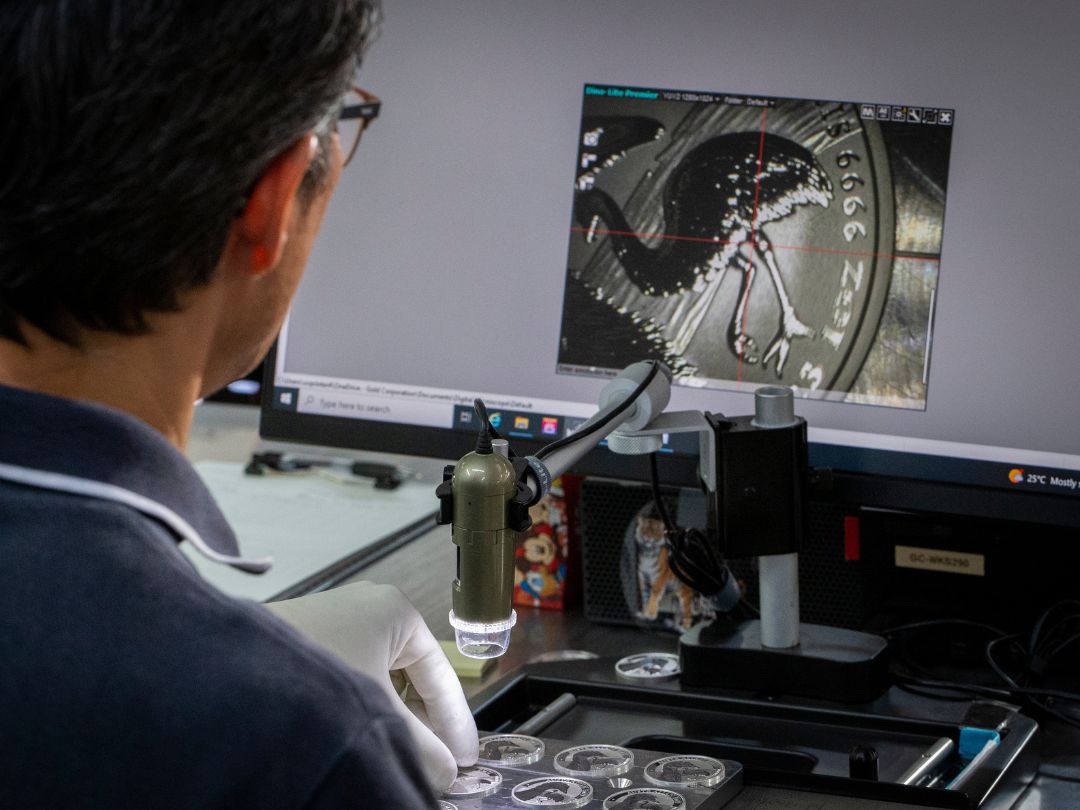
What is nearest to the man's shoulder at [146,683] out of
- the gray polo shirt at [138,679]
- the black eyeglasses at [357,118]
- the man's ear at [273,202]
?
the gray polo shirt at [138,679]

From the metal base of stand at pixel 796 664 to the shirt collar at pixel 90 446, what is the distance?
1.95ft

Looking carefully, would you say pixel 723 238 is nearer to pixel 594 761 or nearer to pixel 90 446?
pixel 594 761

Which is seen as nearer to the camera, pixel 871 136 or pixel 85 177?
pixel 85 177

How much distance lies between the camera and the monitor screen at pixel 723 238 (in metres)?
0.99

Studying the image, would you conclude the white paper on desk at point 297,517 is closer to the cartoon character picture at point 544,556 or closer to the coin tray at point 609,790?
the cartoon character picture at point 544,556

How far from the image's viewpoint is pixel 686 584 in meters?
1.09

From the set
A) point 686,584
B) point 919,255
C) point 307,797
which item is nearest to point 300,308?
point 686,584

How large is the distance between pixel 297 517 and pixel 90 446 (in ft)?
3.93

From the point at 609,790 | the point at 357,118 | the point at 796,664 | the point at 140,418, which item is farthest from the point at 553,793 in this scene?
the point at 357,118

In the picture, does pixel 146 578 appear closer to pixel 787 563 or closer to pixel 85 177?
pixel 85 177

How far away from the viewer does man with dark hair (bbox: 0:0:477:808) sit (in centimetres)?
45

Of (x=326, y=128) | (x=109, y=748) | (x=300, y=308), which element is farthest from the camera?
(x=300, y=308)

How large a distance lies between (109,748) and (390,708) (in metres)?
0.10

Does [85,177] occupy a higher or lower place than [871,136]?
lower
